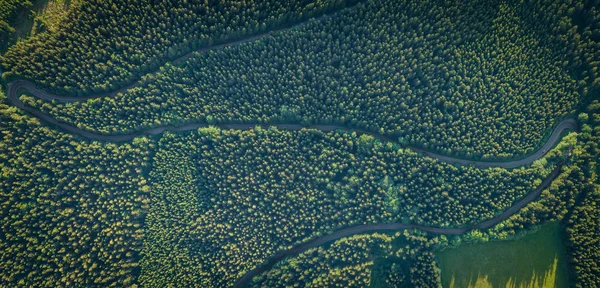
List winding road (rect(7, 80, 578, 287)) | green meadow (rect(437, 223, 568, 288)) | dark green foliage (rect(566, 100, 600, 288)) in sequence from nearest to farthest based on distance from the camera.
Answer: dark green foliage (rect(566, 100, 600, 288))
green meadow (rect(437, 223, 568, 288))
winding road (rect(7, 80, 578, 287))

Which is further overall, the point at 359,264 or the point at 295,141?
the point at 295,141

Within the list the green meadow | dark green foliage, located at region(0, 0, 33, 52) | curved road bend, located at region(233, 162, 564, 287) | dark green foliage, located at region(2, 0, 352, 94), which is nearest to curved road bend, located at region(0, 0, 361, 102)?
dark green foliage, located at region(2, 0, 352, 94)

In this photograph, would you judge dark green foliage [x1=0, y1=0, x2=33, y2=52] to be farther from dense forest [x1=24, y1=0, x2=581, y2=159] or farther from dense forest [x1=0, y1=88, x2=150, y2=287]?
Result: dense forest [x1=24, y1=0, x2=581, y2=159]

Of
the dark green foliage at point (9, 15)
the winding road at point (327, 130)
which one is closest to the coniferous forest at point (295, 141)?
the dark green foliage at point (9, 15)

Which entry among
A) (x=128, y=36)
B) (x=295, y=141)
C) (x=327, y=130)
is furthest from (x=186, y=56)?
(x=327, y=130)

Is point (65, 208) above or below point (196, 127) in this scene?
below

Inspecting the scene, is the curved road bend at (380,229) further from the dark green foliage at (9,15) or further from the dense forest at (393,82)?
the dark green foliage at (9,15)

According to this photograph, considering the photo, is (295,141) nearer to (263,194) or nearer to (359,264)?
(263,194)
